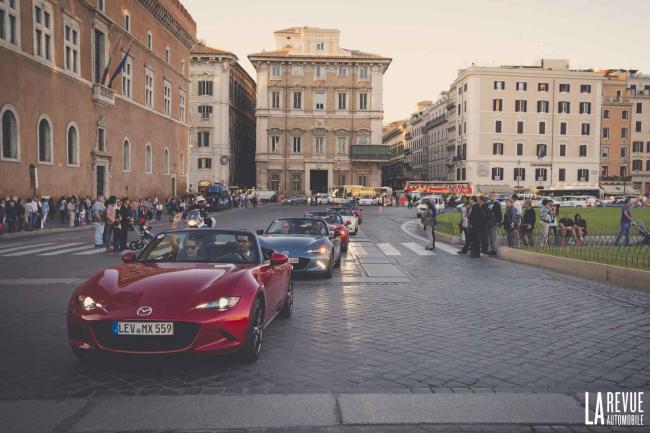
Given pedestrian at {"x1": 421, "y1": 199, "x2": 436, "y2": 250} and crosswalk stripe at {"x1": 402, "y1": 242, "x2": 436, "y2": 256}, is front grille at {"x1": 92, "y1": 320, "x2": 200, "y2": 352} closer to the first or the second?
crosswalk stripe at {"x1": 402, "y1": 242, "x2": 436, "y2": 256}

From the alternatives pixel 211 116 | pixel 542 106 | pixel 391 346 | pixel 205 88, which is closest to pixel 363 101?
pixel 211 116

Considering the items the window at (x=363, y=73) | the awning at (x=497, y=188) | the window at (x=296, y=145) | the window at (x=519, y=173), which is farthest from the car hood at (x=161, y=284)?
the window at (x=519, y=173)

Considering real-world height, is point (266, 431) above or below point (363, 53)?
below

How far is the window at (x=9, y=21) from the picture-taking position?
27.6m

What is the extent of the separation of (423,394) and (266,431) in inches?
60.0

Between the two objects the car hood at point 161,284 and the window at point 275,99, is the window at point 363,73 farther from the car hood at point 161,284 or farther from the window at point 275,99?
the car hood at point 161,284

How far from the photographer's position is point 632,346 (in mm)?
6848

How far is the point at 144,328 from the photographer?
17.5 feet

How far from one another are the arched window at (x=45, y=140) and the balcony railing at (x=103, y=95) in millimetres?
5925

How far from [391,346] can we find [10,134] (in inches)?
1110

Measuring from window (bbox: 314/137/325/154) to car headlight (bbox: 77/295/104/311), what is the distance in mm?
70649

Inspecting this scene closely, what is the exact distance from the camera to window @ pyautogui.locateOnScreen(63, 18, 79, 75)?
34094 mm

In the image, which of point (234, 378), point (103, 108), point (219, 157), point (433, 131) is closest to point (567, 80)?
point (433, 131)

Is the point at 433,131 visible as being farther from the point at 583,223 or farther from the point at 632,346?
the point at 632,346
